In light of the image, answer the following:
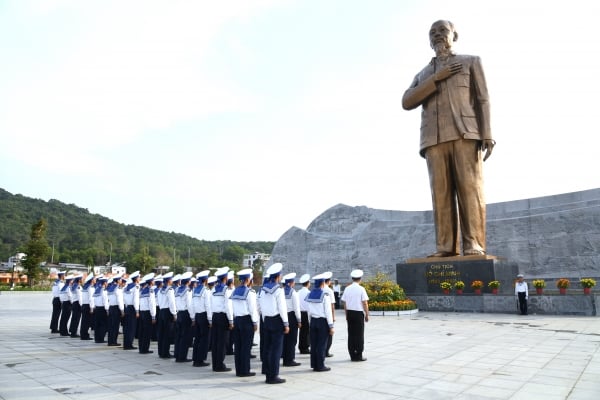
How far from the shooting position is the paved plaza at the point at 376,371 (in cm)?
461

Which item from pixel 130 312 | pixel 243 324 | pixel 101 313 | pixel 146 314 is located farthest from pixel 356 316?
pixel 101 313

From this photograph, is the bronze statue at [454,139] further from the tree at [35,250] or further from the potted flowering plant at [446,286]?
the tree at [35,250]

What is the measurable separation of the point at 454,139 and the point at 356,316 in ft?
29.3

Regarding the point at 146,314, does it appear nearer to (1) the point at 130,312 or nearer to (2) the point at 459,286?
(1) the point at 130,312

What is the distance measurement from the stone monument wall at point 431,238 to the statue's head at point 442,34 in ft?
29.3

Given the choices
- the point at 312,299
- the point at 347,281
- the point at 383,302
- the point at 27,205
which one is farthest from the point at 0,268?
the point at 312,299

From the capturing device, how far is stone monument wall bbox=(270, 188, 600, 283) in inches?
661

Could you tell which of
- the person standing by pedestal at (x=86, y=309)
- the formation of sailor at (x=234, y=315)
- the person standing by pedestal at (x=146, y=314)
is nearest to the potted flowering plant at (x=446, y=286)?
the formation of sailor at (x=234, y=315)

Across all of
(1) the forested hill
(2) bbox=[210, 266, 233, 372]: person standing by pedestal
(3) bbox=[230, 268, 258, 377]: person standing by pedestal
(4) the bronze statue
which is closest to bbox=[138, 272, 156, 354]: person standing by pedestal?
(2) bbox=[210, 266, 233, 372]: person standing by pedestal

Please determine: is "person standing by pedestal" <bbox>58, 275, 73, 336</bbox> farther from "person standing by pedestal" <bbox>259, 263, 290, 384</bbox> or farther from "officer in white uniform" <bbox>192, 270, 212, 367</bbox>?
"person standing by pedestal" <bbox>259, 263, 290, 384</bbox>

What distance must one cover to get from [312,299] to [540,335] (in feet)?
16.5

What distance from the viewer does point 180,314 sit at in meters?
7.22

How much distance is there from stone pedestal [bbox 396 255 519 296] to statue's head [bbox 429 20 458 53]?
7079 millimetres

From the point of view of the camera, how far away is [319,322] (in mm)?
6105
